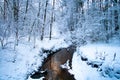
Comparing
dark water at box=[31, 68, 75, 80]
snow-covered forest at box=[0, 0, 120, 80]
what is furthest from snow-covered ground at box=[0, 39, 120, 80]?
dark water at box=[31, 68, 75, 80]

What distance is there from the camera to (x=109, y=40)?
22.2 metres

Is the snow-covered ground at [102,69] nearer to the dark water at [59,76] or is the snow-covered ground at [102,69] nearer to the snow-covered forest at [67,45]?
the snow-covered forest at [67,45]

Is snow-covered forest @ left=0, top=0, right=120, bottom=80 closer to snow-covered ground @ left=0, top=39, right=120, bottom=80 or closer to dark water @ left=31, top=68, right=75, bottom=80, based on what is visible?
snow-covered ground @ left=0, top=39, right=120, bottom=80

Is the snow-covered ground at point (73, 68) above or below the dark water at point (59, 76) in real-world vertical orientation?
above

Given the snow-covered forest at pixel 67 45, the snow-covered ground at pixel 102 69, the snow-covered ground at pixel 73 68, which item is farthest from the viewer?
the snow-covered forest at pixel 67 45

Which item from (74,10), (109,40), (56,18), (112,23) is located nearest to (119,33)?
(109,40)

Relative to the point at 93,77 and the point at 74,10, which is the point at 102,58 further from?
the point at 74,10

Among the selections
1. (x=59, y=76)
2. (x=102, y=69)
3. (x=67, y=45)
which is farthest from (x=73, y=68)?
(x=67, y=45)

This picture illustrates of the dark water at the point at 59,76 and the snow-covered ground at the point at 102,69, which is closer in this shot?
the snow-covered ground at the point at 102,69

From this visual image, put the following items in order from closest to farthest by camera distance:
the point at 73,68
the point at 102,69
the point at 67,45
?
1. the point at 102,69
2. the point at 73,68
3. the point at 67,45

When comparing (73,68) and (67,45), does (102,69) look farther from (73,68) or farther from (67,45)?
(67,45)

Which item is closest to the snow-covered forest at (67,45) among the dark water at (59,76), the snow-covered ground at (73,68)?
the snow-covered ground at (73,68)

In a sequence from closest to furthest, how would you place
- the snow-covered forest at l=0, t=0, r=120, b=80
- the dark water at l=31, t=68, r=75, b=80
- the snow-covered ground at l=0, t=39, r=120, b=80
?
the snow-covered ground at l=0, t=39, r=120, b=80 < the snow-covered forest at l=0, t=0, r=120, b=80 < the dark water at l=31, t=68, r=75, b=80

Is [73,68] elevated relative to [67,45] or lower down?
lower down
